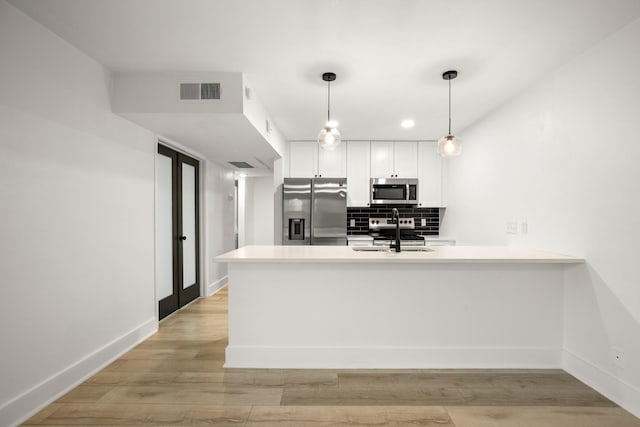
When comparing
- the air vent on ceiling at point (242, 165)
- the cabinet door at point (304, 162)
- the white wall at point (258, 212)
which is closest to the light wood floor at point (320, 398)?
the cabinet door at point (304, 162)

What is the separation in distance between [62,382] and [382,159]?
176 inches

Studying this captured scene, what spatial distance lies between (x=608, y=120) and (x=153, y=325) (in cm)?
427

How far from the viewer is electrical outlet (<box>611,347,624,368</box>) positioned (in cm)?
204

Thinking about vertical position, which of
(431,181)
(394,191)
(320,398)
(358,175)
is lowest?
(320,398)

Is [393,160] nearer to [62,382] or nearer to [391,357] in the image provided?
[391,357]

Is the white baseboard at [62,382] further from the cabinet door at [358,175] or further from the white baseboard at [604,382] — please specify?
the white baseboard at [604,382]

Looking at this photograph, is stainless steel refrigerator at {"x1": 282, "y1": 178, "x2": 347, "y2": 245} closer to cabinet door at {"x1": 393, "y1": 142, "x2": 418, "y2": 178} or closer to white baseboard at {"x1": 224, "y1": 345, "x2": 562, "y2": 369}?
cabinet door at {"x1": 393, "y1": 142, "x2": 418, "y2": 178}

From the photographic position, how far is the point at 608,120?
214 cm

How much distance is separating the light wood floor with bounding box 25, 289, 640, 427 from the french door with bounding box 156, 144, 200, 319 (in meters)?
1.28

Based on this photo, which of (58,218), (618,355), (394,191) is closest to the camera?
(618,355)

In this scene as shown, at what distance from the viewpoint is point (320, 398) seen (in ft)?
6.86

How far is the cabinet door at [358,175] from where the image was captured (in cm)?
502

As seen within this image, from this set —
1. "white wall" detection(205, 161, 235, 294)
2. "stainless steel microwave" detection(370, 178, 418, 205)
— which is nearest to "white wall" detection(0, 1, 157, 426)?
"white wall" detection(205, 161, 235, 294)

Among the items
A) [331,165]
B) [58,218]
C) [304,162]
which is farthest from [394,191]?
[58,218]
